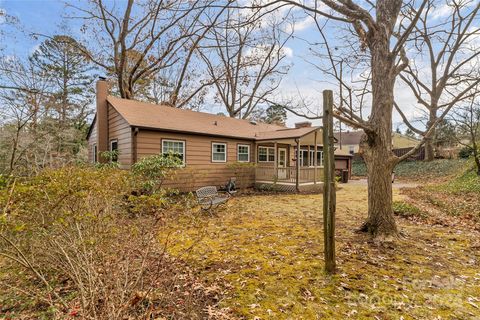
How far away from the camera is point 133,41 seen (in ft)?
50.2

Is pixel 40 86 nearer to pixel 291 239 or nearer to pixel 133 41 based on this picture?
pixel 133 41

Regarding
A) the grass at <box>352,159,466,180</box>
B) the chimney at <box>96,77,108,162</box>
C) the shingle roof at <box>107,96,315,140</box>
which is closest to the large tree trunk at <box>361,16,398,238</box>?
the shingle roof at <box>107,96,315,140</box>

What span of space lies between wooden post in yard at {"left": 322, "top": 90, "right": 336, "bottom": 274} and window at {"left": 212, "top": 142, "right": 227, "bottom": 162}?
9.30 meters

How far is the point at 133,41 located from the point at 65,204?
1529 centimetres

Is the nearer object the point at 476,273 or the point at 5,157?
the point at 476,273

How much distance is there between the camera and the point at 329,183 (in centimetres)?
363

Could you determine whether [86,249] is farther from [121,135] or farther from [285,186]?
[285,186]

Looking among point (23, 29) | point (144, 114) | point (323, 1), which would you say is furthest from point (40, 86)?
point (323, 1)

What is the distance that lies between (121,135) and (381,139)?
10.2 meters

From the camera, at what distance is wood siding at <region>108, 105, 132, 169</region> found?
33.5 ft

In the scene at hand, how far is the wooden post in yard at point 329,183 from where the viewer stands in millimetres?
3607

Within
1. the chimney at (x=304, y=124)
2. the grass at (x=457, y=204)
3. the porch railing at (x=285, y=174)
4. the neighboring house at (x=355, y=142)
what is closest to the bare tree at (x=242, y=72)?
the chimney at (x=304, y=124)

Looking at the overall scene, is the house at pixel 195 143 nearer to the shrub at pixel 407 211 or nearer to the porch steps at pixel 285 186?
the porch steps at pixel 285 186

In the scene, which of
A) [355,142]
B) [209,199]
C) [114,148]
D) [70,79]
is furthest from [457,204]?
[355,142]
